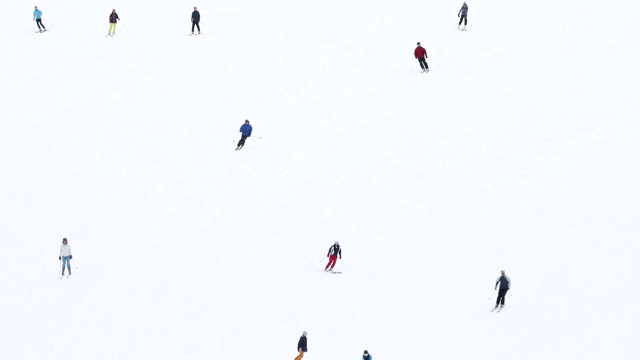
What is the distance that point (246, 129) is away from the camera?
27.3 meters

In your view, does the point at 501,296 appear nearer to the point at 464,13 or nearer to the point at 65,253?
the point at 65,253

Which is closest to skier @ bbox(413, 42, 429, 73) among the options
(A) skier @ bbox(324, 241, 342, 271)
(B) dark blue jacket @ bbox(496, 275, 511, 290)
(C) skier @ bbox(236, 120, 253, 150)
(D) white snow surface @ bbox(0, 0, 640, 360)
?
(D) white snow surface @ bbox(0, 0, 640, 360)

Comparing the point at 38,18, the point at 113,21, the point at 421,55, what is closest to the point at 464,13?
the point at 421,55

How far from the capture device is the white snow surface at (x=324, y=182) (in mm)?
19266

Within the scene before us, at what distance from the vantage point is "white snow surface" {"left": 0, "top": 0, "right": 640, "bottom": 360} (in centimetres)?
1927

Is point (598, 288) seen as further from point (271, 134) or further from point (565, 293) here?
point (271, 134)

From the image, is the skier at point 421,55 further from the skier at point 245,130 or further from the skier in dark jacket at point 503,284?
the skier in dark jacket at point 503,284

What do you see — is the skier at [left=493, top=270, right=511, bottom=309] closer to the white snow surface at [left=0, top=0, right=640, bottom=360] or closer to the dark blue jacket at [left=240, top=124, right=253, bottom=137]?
the white snow surface at [left=0, top=0, right=640, bottom=360]

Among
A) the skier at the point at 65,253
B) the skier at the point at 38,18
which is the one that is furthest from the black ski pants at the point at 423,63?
the skier at the point at 38,18

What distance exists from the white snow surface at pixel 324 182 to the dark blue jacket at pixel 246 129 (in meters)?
0.56

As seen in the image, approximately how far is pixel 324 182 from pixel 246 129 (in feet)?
11.1

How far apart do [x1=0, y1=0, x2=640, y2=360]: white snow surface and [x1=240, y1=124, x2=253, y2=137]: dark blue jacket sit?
1.84 feet

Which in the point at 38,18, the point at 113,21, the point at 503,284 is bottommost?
the point at 503,284

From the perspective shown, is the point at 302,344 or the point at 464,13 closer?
the point at 302,344
